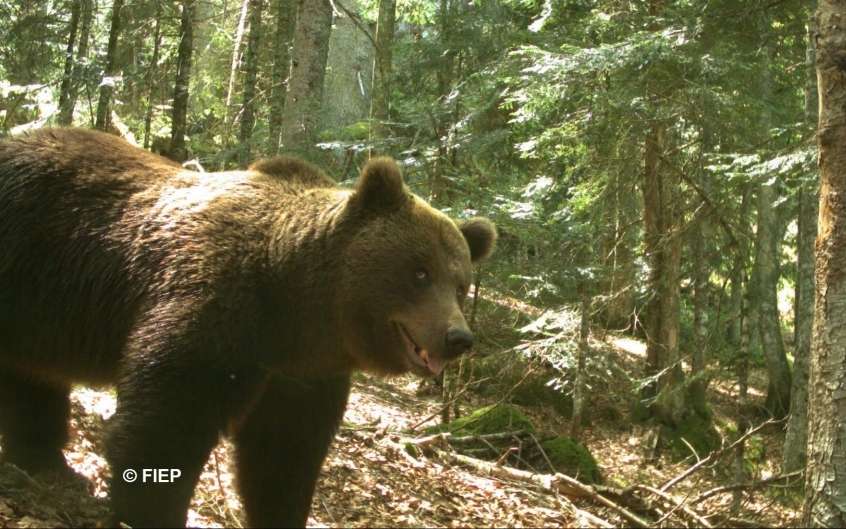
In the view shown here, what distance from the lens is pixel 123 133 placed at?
16547 millimetres

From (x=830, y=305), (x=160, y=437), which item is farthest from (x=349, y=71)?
(x=160, y=437)

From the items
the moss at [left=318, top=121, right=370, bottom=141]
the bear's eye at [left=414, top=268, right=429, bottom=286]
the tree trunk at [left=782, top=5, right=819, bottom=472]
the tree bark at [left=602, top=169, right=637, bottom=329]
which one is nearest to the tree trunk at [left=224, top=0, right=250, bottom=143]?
the moss at [left=318, top=121, right=370, bottom=141]

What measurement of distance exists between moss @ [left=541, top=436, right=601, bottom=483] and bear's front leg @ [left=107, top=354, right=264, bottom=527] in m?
6.36

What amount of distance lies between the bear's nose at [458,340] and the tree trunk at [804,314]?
26.3ft

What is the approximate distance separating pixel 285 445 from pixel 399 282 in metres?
1.34

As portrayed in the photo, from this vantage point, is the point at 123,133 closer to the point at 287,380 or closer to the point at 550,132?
the point at 550,132

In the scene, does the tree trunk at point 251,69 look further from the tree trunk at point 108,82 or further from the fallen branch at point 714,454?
the fallen branch at point 714,454

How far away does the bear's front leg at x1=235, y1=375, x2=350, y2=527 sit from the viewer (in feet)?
16.0

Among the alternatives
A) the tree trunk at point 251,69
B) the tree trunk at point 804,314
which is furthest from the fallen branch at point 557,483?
the tree trunk at point 251,69

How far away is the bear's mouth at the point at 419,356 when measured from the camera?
4.38m

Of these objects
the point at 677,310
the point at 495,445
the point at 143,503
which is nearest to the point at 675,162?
the point at 677,310

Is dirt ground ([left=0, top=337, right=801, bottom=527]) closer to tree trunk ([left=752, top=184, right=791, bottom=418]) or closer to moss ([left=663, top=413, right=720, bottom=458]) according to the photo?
moss ([left=663, top=413, right=720, bottom=458])

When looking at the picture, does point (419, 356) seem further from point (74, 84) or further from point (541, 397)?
point (541, 397)
